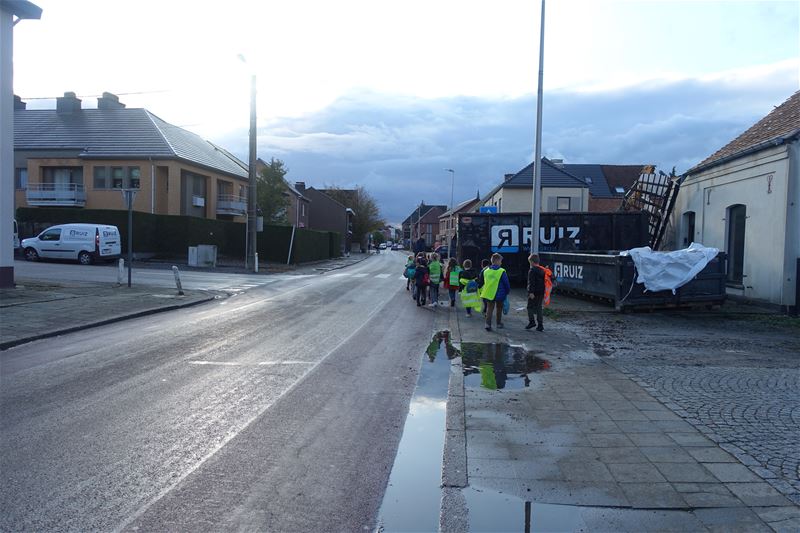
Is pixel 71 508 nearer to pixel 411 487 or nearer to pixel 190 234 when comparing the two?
pixel 411 487

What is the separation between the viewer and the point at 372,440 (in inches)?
232

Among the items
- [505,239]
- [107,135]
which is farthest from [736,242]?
[107,135]

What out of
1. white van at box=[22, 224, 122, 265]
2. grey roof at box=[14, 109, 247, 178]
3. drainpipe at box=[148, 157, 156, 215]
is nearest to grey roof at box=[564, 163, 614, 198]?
grey roof at box=[14, 109, 247, 178]

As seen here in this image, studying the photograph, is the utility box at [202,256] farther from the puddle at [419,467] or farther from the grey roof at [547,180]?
the puddle at [419,467]

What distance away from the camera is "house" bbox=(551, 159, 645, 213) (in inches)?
2341

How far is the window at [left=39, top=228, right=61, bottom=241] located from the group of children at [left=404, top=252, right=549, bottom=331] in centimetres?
1754

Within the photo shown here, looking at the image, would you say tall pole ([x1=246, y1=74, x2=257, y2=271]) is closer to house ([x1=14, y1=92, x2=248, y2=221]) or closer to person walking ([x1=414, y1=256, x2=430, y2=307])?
house ([x1=14, y1=92, x2=248, y2=221])

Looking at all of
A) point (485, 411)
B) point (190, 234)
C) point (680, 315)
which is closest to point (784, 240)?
point (680, 315)

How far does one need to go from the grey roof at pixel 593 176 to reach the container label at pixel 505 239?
3844 centimetres

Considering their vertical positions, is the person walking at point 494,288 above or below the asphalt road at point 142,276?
above

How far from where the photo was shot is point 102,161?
137 feet

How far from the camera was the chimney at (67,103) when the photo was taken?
46.2 m

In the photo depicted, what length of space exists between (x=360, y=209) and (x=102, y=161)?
50074 millimetres

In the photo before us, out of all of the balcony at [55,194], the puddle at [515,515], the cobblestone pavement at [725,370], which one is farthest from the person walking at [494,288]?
the balcony at [55,194]
